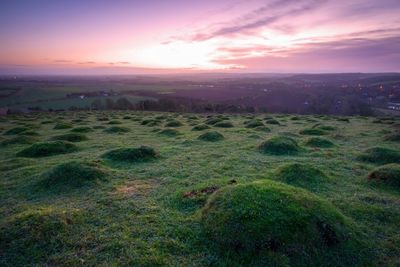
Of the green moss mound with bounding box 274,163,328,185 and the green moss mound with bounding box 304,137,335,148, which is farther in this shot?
the green moss mound with bounding box 304,137,335,148

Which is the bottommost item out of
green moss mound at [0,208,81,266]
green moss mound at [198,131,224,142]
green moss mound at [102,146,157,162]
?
green moss mound at [198,131,224,142]

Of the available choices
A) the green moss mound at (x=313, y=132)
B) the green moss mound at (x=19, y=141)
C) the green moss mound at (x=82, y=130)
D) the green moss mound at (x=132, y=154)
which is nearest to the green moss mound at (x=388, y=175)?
the green moss mound at (x=132, y=154)

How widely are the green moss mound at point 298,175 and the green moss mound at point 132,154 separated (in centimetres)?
682

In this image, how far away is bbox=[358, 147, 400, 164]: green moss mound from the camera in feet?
48.0

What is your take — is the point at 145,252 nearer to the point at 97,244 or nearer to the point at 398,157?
the point at 97,244

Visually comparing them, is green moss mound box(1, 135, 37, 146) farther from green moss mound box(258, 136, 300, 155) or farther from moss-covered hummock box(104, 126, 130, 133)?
green moss mound box(258, 136, 300, 155)

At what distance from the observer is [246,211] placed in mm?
7211

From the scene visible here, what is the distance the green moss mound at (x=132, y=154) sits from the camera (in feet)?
48.5

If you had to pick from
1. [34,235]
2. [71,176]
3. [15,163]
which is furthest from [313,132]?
[34,235]

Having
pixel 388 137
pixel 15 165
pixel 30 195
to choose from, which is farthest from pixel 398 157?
pixel 15 165

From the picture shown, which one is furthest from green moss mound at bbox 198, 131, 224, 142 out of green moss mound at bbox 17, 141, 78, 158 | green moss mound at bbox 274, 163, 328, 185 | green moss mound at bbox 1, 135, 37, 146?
green moss mound at bbox 1, 135, 37, 146

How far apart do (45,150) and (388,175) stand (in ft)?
58.9

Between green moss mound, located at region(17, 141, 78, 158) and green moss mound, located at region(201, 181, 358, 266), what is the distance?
12.9 m

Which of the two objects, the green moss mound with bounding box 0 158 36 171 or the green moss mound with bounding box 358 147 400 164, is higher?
the green moss mound with bounding box 358 147 400 164
